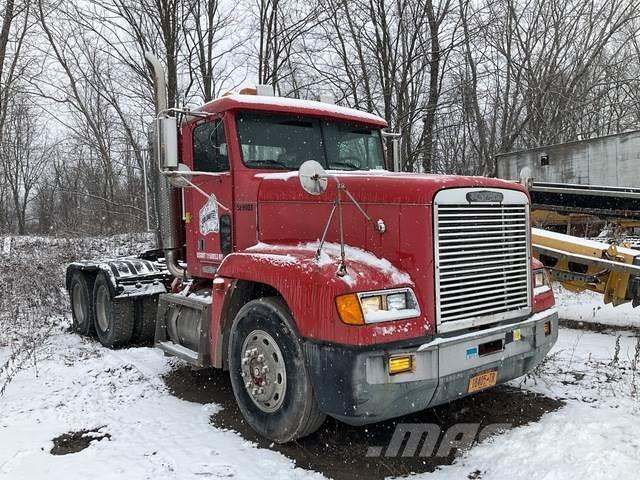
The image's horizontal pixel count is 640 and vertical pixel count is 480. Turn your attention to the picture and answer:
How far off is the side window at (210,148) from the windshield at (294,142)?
219 mm

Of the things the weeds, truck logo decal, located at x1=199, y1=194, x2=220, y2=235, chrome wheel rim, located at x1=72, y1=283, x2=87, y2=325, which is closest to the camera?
truck logo decal, located at x1=199, y1=194, x2=220, y2=235

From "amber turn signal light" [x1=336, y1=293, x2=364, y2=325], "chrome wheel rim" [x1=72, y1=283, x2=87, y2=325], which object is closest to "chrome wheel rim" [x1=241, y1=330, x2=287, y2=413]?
"amber turn signal light" [x1=336, y1=293, x2=364, y2=325]

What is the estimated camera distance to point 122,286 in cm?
689

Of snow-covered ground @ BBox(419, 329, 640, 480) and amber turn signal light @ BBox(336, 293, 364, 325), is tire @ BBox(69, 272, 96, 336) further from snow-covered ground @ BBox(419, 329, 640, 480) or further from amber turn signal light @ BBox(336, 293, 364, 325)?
snow-covered ground @ BBox(419, 329, 640, 480)

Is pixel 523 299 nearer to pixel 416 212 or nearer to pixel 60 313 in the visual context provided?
pixel 416 212

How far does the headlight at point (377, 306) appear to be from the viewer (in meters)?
3.25

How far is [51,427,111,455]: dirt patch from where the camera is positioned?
3952 mm

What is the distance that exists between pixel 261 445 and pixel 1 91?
659 inches

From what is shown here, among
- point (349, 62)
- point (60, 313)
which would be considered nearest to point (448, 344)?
point (60, 313)

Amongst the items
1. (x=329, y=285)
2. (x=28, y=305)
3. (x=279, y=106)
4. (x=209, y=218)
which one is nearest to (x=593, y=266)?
(x=279, y=106)

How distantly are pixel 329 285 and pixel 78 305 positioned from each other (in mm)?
6083

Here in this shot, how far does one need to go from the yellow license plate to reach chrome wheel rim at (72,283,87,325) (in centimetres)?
605

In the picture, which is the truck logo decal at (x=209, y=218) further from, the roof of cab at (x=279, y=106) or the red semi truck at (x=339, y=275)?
the roof of cab at (x=279, y=106)

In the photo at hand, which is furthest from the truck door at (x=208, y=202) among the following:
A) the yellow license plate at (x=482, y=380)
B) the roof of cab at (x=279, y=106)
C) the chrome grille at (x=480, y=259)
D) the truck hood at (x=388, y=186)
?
the yellow license plate at (x=482, y=380)
